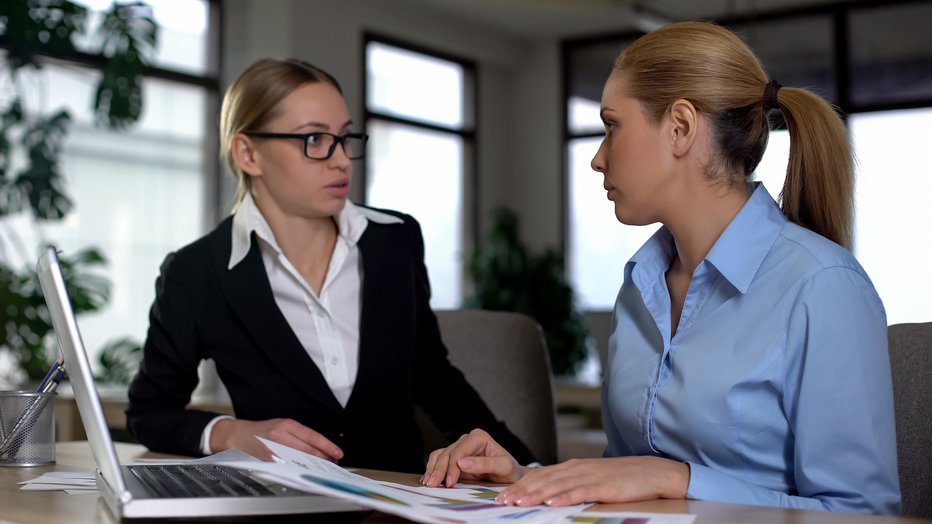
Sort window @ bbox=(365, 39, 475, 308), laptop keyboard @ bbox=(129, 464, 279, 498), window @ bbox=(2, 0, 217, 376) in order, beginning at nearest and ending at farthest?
laptop keyboard @ bbox=(129, 464, 279, 498) → window @ bbox=(2, 0, 217, 376) → window @ bbox=(365, 39, 475, 308)

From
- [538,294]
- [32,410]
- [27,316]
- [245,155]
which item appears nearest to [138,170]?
[27,316]

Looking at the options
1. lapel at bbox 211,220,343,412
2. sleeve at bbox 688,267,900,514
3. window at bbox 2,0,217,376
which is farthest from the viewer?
window at bbox 2,0,217,376

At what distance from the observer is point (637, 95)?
162 cm

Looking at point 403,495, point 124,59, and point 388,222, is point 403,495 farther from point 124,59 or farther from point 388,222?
point 124,59

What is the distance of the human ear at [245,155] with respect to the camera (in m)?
2.15

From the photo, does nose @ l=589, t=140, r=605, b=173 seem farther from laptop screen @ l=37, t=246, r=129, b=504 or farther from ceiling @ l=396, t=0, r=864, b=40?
ceiling @ l=396, t=0, r=864, b=40

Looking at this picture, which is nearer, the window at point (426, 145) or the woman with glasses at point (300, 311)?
the woman with glasses at point (300, 311)

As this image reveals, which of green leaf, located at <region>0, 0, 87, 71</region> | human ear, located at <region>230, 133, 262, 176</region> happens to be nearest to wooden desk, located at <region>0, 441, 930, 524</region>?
human ear, located at <region>230, 133, 262, 176</region>

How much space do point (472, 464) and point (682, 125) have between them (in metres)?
0.59

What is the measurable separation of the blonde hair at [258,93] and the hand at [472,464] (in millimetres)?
950

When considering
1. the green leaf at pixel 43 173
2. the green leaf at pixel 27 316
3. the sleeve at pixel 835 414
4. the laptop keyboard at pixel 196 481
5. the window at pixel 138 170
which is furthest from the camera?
the window at pixel 138 170

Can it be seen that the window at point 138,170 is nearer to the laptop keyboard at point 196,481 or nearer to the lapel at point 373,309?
the lapel at point 373,309

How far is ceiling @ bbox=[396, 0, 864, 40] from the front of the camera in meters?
8.15

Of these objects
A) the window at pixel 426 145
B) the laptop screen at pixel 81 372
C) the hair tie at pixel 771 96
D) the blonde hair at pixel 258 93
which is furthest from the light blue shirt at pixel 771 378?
the window at pixel 426 145
